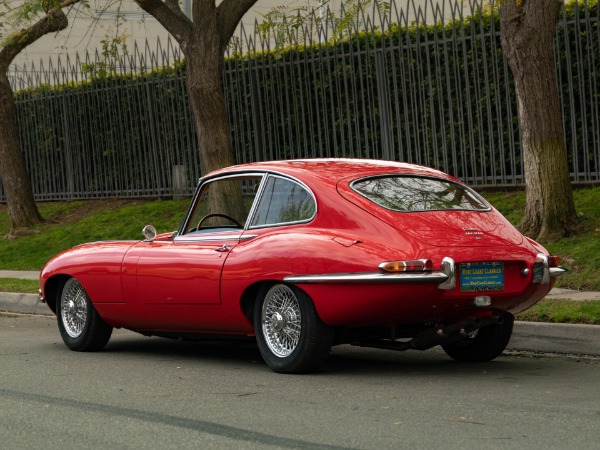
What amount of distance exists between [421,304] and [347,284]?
498 mm

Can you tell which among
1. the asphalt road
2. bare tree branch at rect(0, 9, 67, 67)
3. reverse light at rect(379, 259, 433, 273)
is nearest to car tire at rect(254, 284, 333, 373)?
the asphalt road

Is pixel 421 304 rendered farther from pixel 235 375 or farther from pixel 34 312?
pixel 34 312

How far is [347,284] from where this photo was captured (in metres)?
7.52

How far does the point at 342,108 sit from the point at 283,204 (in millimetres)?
10076

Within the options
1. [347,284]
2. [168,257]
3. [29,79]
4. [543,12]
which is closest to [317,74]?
[543,12]

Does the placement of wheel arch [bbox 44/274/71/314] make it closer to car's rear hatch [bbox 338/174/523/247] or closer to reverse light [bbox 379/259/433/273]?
car's rear hatch [bbox 338/174/523/247]

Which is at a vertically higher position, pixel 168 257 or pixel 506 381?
pixel 168 257

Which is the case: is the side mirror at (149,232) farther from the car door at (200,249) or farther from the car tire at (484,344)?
the car tire at (484,344)

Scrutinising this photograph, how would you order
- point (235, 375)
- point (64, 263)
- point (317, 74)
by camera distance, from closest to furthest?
1. point (235, 375)
2. point (64, 263)
3. point (317, 74)

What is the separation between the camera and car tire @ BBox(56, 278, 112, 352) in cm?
961

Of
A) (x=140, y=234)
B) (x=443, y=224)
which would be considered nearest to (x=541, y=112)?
(x=443, y=224)

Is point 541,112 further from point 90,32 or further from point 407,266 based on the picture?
point 90,32

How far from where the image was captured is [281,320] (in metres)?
7.95

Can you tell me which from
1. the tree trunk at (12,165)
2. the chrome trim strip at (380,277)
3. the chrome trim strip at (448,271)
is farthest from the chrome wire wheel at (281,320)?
the tree trunk at (12,165)
